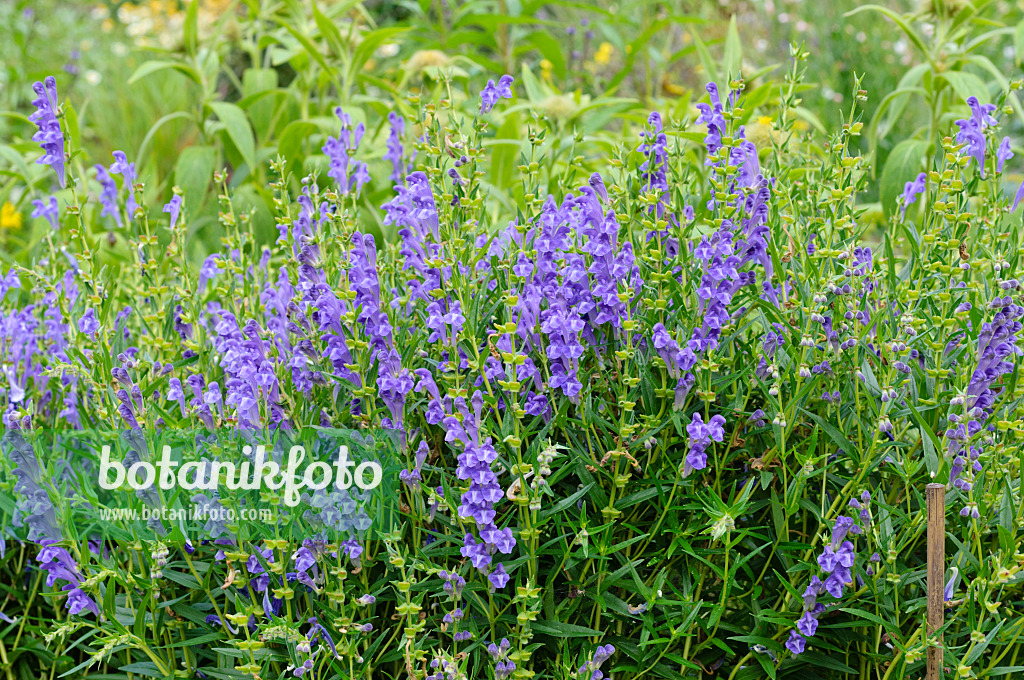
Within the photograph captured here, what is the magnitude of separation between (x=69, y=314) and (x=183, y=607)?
652 millimetres

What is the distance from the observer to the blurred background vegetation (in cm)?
301

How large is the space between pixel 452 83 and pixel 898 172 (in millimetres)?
1813

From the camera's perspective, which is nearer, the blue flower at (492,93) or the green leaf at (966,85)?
the blue flower at (492,93)

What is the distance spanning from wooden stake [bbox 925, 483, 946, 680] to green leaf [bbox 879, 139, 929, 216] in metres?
1.50

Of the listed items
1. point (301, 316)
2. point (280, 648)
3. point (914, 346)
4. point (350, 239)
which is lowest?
point (280, 648)

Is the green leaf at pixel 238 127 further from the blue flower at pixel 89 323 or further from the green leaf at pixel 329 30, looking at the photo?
the blue flower at pixel 89 323

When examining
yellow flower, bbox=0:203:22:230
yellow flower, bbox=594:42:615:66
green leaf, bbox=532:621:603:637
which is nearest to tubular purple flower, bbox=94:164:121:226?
green leaf, bbox=532:621:603:637

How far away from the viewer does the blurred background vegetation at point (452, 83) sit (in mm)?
3008

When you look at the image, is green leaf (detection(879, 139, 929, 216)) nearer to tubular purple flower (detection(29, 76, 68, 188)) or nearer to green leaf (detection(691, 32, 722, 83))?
green leaf (detection(691, 32, 722, 83))

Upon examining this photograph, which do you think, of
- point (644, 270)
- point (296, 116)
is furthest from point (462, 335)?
point (296, 116)

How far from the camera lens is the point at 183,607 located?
5.69 feet

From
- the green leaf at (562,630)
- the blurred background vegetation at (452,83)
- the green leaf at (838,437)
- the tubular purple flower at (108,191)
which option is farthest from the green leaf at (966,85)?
the tubular purple flower at (108,191)

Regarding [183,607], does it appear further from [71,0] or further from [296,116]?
[71,0]

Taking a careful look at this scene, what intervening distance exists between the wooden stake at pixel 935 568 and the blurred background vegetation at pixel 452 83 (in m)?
0.69
